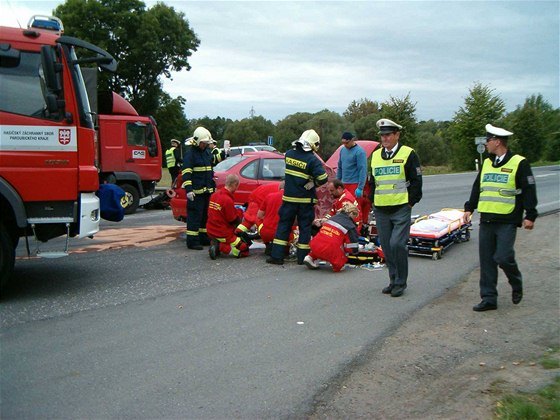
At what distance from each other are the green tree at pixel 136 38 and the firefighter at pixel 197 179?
30.3 meters

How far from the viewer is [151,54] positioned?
38906mm

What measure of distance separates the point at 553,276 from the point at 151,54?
35.8 metres

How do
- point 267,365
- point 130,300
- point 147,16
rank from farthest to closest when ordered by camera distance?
point 147,16 < point 130,300 < point 267,365

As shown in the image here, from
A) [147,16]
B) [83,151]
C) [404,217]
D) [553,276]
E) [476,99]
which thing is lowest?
[553,276]

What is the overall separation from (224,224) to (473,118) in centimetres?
4388

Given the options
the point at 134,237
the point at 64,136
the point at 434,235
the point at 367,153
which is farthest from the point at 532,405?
the point at 134,237

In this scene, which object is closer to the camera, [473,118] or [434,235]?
[434,235]

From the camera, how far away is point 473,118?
48.3 metres

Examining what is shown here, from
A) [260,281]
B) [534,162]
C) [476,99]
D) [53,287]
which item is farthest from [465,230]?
[534,162]

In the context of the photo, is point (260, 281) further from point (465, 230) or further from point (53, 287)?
point (465, 230)

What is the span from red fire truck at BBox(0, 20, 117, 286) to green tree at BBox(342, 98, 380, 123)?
73464 millimetres

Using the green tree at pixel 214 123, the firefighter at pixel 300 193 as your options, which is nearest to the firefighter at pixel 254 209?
the firefighter at pixel 300 193

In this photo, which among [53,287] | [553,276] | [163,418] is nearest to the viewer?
[163,418]

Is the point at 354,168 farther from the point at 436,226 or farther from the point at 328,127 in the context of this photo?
the point at 328,127
